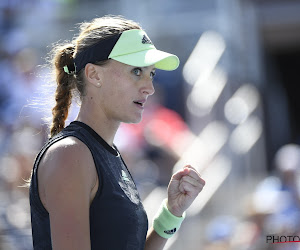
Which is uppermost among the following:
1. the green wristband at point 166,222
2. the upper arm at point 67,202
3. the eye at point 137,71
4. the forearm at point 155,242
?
the eye at point 137,71

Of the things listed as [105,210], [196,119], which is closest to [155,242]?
[105,210]

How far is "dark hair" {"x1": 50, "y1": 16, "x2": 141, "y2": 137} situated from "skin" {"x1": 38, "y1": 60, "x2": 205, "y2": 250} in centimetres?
8

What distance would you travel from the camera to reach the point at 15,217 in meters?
6.14

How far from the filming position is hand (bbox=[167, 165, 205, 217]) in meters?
2.41

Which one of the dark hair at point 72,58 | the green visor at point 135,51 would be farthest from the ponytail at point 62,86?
the green visor at point 135,51

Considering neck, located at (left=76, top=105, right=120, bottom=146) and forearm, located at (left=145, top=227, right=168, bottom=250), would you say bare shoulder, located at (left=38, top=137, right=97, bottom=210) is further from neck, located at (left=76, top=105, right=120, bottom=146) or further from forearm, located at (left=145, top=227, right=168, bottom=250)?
forearm, located at (left=145, top=227, right=168, bottom=250)

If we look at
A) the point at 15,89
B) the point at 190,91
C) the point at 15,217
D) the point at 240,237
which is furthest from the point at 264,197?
the point at 15,89

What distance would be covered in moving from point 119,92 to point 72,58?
250 mm

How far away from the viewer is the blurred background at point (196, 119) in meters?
6.10

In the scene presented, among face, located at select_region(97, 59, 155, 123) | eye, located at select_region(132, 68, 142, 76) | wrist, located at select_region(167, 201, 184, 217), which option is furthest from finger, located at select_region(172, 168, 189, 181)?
eye, located at select_region(132, 68, 142, 76)

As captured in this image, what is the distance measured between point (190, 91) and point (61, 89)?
207 inches

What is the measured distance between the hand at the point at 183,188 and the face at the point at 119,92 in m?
0.29

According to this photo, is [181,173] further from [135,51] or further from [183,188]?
[135,51]

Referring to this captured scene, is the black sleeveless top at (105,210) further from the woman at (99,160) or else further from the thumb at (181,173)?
the thumb at (181,173)
